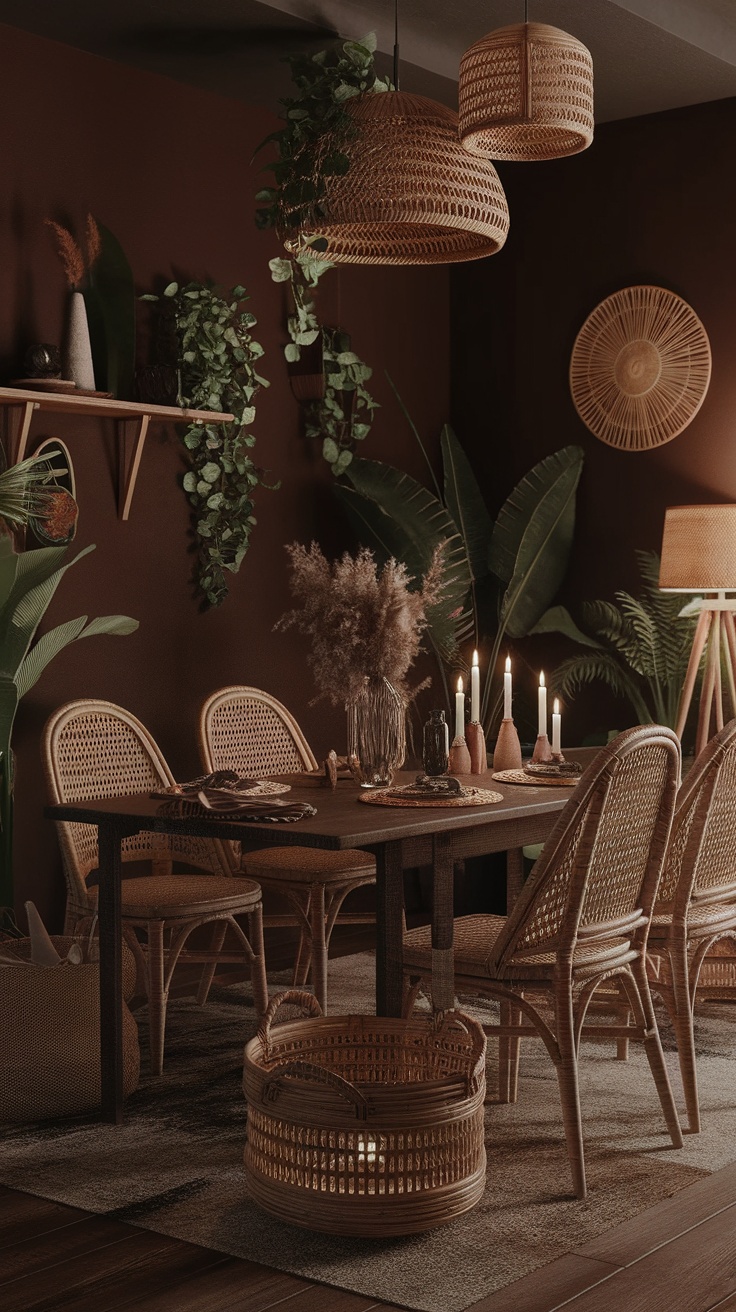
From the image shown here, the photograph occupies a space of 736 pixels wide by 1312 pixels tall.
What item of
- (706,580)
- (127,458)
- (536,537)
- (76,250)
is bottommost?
(706,580)

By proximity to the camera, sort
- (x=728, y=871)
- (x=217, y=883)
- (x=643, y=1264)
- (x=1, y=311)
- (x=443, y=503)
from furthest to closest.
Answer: (x=443, y=503)
(x=1, y=311)
(x=217, y=883)
(x=728, y=871)
(x=643, y=1264)

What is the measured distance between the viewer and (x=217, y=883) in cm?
385

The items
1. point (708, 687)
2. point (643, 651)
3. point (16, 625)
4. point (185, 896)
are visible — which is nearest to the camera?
point (185, 896)

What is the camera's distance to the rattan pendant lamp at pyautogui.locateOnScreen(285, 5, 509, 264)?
3.24 m

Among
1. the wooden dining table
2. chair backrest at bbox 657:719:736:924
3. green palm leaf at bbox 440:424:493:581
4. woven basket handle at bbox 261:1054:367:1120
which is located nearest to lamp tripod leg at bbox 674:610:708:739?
green palm leaf at bbox 440:424:493:581

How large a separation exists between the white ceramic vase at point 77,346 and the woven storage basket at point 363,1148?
7.47 ft

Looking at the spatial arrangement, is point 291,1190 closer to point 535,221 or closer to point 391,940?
point 391,940

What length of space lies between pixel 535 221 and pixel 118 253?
1.89 meters

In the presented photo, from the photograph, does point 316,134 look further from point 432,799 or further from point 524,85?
point 432,799

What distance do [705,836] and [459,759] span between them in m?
0.74

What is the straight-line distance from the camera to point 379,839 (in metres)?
2.86

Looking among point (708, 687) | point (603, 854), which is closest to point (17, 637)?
point (603, 854)

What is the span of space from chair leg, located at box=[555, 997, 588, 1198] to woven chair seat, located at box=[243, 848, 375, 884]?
3.82 feet

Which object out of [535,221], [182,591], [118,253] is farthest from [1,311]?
[535,221]
